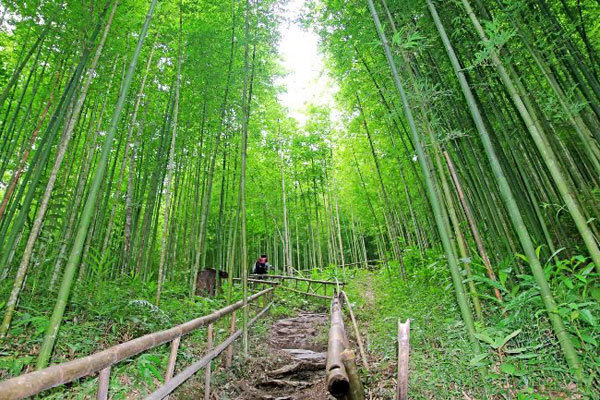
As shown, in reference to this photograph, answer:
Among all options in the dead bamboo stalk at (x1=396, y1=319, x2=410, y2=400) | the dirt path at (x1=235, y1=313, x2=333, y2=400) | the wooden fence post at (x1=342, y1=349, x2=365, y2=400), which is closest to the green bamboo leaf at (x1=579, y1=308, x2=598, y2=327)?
the dead bamboo stalk at (x1=396, y1=319, x2=410, y2=400)

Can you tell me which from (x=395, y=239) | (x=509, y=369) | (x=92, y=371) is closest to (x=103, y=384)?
(x=92, y=371)

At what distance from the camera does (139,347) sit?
1573 millimetres

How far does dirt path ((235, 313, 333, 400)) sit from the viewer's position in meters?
2.89

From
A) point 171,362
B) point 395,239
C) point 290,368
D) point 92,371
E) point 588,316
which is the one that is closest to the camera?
point 92,371

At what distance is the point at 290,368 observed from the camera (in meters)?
3.31

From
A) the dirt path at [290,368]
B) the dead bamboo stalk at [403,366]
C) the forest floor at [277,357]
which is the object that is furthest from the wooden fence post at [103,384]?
the dirt path at [290,368]

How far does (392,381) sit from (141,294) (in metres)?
3.08

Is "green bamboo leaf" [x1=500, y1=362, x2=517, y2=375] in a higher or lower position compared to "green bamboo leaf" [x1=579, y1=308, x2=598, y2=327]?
lower

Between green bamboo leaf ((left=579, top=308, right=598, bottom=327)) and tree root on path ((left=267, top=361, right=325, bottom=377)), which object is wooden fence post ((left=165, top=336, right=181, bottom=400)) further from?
green bamboo leaf ((left=579, top=308, right=598, bottom=327))

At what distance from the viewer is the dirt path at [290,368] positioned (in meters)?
2.89

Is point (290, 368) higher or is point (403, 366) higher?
point (403, 366)

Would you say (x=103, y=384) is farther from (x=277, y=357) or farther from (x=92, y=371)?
(x=277, y=357)

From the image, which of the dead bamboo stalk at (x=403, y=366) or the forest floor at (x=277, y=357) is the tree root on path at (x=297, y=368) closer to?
the forest floor at (x=277, y=357)

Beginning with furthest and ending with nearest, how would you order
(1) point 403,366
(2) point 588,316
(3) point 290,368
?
(3) point 290,368 < (2) point 588,316 < (1) point 403,366
